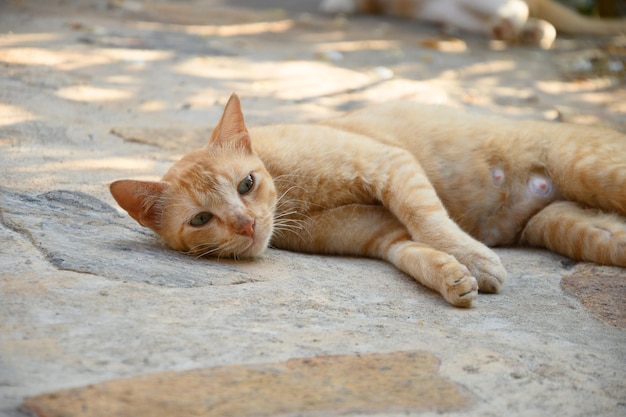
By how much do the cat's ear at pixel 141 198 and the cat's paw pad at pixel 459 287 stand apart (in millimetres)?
1207

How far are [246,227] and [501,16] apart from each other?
597cm

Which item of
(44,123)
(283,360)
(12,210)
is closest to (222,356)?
(283,360)

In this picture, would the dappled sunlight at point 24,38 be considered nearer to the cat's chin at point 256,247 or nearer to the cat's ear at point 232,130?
the cat's ear at point 232,130

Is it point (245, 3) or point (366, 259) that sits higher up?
point (245, 3)

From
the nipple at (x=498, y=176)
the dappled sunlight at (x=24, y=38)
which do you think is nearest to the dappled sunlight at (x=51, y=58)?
the dappled sunlight at (x=24, y=38)

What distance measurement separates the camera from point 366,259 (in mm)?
3480

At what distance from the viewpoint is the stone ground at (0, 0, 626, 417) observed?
1966mm

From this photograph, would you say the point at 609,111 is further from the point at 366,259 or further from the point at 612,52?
the point at 366,259

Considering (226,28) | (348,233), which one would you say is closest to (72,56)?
(226,28)

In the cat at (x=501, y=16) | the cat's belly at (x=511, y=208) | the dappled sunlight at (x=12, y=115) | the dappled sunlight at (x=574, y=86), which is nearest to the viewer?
the cat's belly at (x=511, y=208)

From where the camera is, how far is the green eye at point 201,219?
121 inches

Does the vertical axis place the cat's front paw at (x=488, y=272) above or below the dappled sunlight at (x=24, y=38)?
below

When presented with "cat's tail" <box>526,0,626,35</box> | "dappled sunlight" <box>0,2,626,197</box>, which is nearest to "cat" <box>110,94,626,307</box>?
"dappled sunlight" <box>0,2,626,197</box>

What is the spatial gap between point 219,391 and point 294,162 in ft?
5.52
